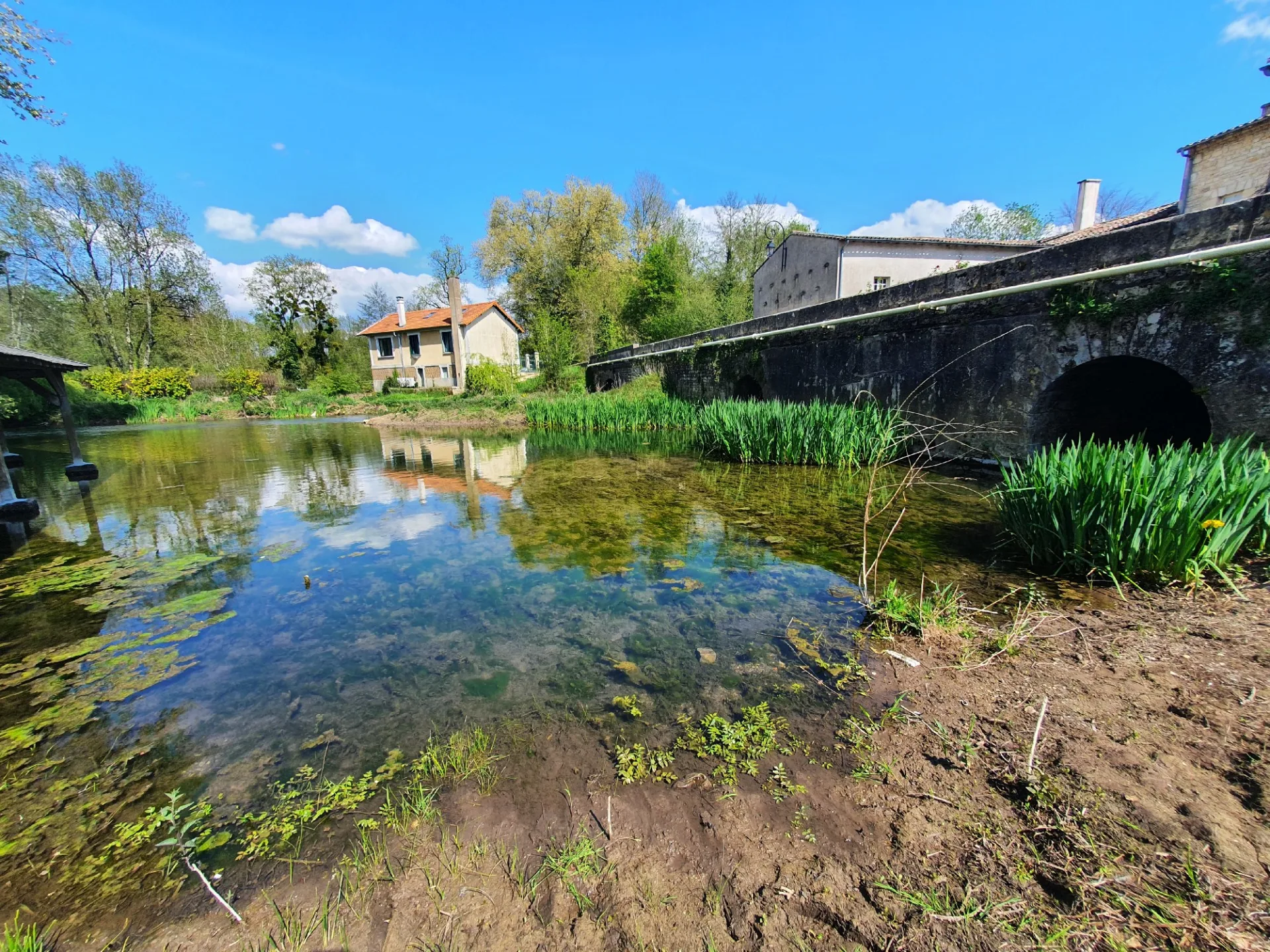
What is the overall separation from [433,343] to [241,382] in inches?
479

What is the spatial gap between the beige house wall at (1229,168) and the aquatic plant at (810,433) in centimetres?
1385

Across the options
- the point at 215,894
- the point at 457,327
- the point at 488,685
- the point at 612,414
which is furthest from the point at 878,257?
the point at 457,327

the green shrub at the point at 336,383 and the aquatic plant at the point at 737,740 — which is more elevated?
the green shrub at the point at 336,383

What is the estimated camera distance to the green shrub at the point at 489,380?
26.1 metres

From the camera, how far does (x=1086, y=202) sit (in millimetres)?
21172

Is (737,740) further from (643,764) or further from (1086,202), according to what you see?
(1086,202)

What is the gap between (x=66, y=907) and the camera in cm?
167

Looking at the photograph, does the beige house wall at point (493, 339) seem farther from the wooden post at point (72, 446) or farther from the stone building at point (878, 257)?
the wooden post at point (72, 446)

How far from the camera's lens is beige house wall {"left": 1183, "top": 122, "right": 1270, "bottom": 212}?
13.8 meters

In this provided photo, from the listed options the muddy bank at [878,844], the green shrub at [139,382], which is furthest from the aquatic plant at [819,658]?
the green shrub at [139,382]

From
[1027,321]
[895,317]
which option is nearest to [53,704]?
[1027,321]

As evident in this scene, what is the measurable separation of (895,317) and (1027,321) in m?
2.44

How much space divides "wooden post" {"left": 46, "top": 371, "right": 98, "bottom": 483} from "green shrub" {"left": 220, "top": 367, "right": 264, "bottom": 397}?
2532 cm

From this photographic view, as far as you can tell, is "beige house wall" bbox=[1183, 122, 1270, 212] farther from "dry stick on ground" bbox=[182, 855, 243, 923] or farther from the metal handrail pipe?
"dry stick on ground" bbox=[182, 855, 243, 923]
